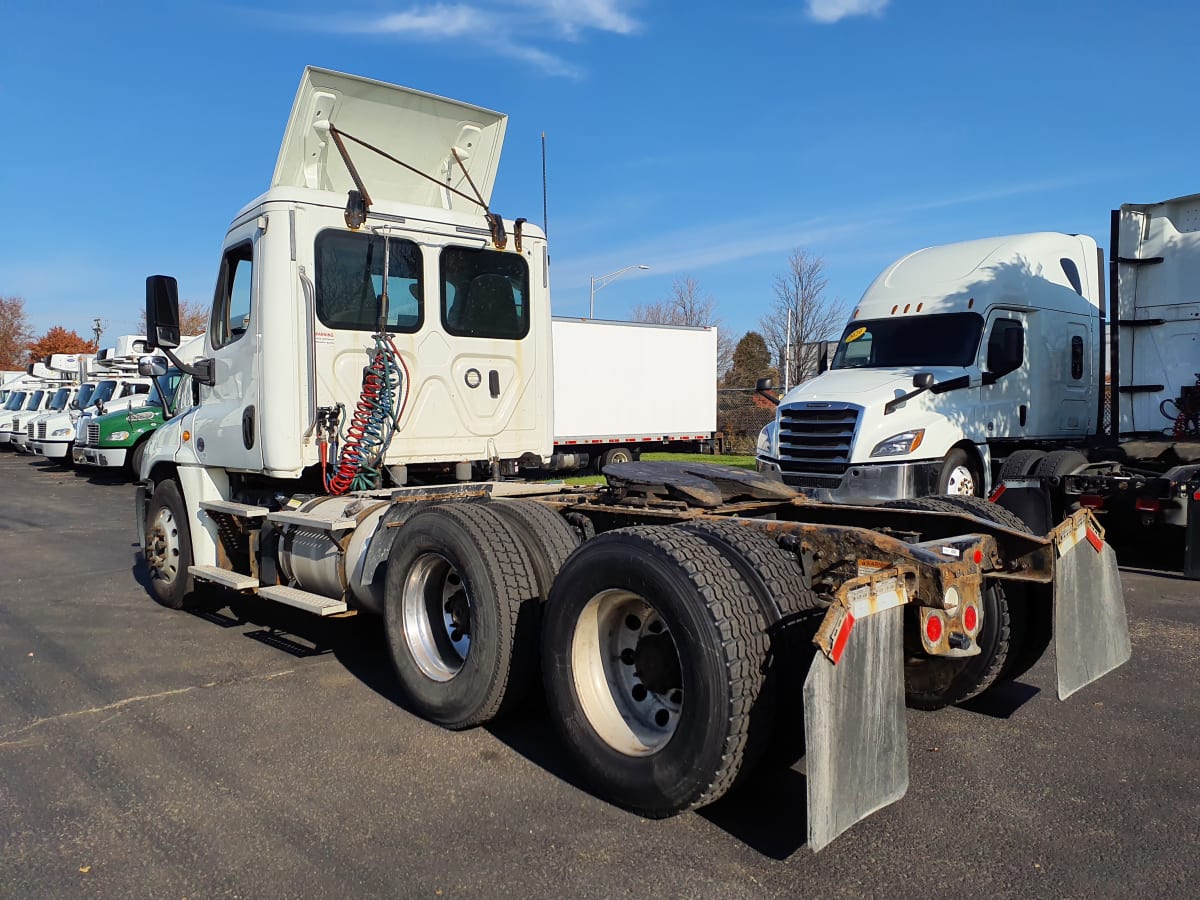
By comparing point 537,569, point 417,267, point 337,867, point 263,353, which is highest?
point 417,267

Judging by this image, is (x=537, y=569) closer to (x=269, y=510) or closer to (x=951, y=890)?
(x=951, y=890)

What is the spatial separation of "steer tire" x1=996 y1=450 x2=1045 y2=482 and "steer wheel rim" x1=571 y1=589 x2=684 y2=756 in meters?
6.66

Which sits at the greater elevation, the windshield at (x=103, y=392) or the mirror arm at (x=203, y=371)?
the windshield at (x=103, y=392)

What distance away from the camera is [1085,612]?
397 cm

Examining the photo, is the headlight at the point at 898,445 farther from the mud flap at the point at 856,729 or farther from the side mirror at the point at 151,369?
the mud flap at the point at 856,729

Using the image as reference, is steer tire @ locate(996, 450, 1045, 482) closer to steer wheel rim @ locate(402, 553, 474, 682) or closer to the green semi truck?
steer wheel rim @ locate(402, 553, 474, 682)

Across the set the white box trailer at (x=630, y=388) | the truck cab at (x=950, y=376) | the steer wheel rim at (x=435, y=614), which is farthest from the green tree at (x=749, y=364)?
the steer wheel rim at (x=435, y=614)

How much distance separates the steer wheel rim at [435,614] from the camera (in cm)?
495

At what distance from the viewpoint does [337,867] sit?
131 inches

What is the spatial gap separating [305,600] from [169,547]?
2.40 meters

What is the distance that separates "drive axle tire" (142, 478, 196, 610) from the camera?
7198 millimetres

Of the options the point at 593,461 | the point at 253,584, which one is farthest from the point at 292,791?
the point at 593,461

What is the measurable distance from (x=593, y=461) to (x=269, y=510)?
50.9 feet

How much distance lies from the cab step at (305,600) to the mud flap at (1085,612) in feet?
12.6
